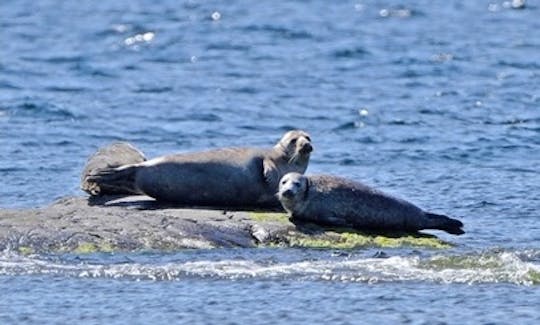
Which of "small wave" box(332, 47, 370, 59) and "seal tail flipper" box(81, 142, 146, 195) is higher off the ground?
"seal tail flipper" box(81, 142, 146, 195)

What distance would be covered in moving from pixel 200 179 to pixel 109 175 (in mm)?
675

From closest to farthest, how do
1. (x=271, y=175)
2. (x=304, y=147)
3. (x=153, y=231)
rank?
(x=153, y=231) < (x=271, y=175) < (x=304, y=147)

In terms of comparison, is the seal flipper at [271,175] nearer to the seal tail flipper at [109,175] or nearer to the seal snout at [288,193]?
→ the seal snout at [288,193]

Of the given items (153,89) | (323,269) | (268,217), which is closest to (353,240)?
(268,217)

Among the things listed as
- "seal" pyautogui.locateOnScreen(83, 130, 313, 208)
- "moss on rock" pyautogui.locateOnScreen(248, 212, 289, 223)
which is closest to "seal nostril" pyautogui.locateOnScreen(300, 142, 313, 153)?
"seal" pyautogui.locateOnScreen(83, 130, 313, 208)

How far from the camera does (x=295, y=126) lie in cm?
2022

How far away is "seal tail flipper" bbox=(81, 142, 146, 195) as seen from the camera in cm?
1348

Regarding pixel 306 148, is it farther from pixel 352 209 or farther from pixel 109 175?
pixel 109 175

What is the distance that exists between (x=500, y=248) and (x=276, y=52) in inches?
555

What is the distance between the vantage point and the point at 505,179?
16.0 meters

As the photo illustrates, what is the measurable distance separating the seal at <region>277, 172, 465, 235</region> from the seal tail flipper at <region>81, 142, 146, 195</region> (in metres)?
1.25

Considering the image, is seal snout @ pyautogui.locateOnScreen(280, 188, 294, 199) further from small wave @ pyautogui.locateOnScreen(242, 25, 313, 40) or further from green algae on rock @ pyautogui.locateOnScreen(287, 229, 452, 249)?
small wave @ pyautogui.locateOnScreen(242, 25, 313, 40)

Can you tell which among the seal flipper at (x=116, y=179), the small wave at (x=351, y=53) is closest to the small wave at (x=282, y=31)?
the small wave at (x=351, y=53)

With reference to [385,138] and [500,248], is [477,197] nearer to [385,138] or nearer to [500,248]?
[500,248]
